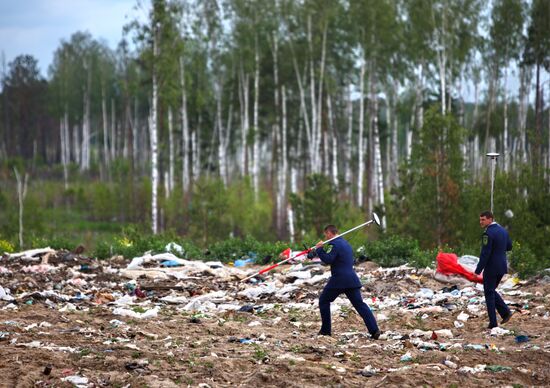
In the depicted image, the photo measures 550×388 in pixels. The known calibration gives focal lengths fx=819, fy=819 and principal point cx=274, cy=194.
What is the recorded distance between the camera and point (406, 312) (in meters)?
12.9

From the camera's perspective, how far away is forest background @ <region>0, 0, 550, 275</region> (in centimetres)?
2242

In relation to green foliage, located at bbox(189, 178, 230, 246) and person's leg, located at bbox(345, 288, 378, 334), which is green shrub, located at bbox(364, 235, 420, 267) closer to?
Result: person's leg, located at bbox(345, 288, 378, 334)

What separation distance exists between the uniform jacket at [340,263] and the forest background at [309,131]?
19.7ft

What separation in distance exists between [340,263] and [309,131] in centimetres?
2954

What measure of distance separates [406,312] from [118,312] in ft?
14.8

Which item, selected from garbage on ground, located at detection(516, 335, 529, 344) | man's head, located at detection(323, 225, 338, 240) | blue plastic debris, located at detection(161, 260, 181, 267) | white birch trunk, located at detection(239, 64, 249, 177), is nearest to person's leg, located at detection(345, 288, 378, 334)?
man's head, located at detection(323, 225, 338, 240)

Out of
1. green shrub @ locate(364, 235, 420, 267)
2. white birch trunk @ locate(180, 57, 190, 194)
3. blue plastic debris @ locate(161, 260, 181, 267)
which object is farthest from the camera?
white birch trunk @ locate(180, 57, 190, 194)

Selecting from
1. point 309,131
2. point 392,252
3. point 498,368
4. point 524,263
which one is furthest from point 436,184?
point 309,131

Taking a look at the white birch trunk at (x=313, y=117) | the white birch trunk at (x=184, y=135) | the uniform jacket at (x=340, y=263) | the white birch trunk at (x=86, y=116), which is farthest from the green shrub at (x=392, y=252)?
the white birch trunk at (x=86, y=116)

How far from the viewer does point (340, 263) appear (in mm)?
10711

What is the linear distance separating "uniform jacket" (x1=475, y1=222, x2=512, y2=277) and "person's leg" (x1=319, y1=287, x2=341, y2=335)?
2038 mm

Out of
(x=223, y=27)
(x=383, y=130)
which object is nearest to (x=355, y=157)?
(x=383, y=130)

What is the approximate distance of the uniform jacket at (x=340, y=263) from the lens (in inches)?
419

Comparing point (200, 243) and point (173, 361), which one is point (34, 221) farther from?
point (173, 361)
